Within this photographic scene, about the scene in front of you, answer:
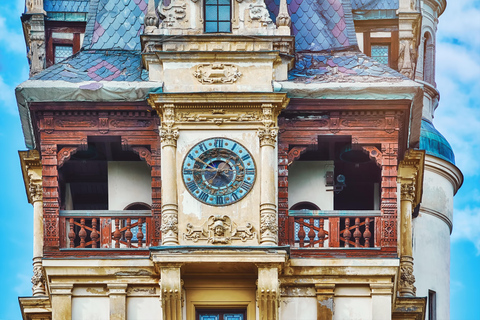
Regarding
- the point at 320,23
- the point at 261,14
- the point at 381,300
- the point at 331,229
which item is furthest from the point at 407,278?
the point at 261,14

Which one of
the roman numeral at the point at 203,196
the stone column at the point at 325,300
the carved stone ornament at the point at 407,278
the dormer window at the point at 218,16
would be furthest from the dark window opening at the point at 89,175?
the carved stone ornament at the point at 407,278

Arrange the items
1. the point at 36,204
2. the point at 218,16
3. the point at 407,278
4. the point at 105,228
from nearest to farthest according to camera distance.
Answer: the point at 105,228
the point at 218,16
the point at 407,278
the point at 36,204

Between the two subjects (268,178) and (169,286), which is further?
(268,178)

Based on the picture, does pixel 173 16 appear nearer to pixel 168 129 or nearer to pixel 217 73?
pixel 217 73

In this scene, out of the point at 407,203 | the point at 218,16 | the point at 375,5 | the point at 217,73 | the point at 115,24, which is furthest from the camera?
the point at 375,5

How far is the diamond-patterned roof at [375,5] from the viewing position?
52.0 metres

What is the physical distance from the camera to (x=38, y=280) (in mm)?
48656

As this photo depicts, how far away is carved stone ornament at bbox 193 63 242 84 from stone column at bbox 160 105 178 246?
3.18 feet

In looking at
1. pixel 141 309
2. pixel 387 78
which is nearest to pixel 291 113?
pixel 387 78

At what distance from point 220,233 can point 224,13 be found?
5036mm

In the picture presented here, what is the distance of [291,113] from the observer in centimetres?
4588

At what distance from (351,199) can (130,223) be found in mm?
5871

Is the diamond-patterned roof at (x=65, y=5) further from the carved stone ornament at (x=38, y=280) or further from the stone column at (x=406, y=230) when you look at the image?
the stone column at (x=406, y=230)

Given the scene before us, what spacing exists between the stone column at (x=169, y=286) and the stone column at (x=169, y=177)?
0.52 metres
